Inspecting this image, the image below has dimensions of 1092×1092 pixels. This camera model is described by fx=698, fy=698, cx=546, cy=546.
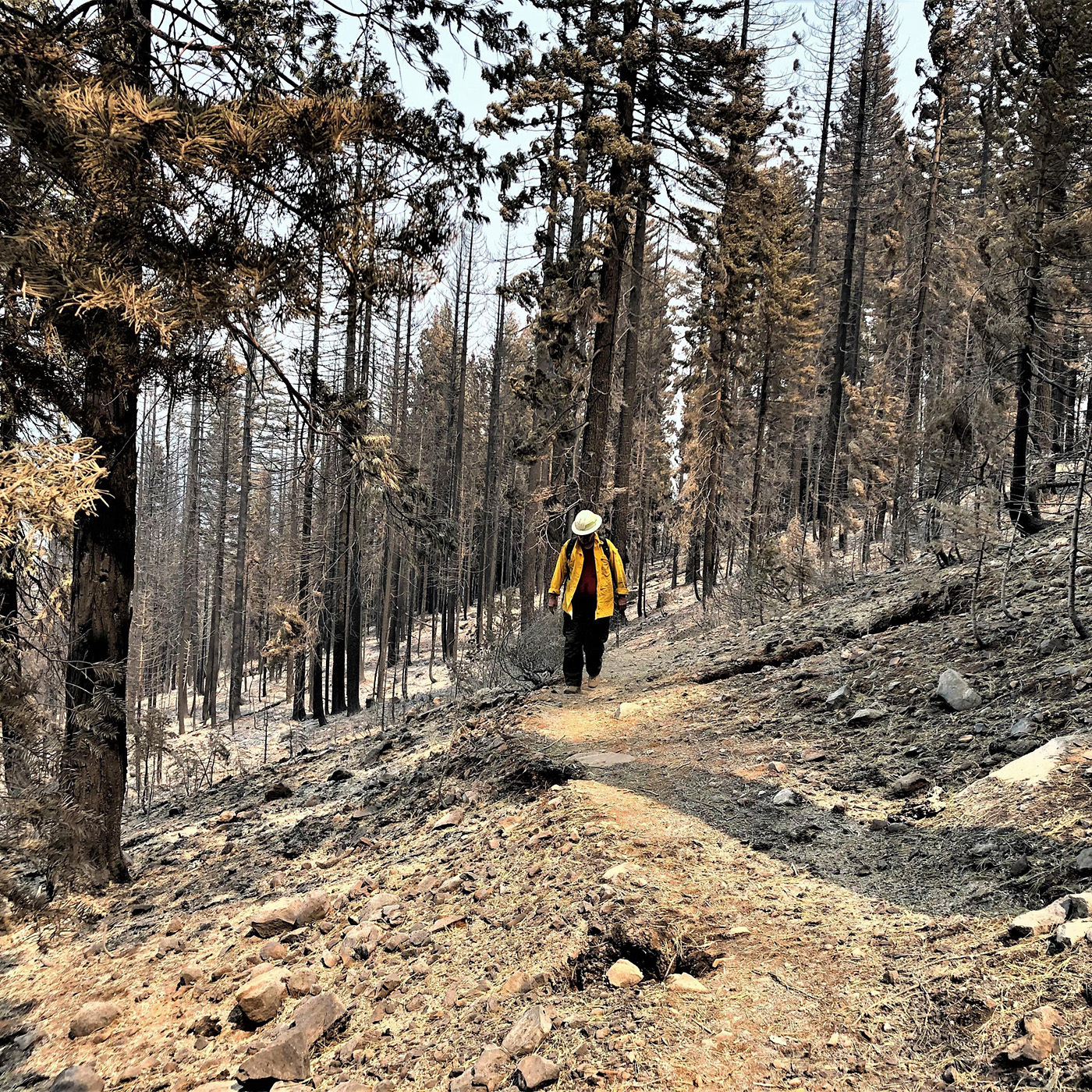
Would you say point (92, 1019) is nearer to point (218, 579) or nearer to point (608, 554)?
point (608, 554)

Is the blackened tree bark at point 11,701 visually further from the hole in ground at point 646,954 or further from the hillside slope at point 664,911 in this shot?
the hole in ground at point 646,954

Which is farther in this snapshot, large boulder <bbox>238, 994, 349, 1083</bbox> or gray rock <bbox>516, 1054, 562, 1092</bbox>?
large boulder <bbox>238, 994, 349, 1083</bbox>

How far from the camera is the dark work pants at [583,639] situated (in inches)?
320

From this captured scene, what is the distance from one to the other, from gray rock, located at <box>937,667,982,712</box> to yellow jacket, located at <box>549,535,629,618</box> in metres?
3.44

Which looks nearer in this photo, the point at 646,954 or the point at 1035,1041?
the point at 1035,1041

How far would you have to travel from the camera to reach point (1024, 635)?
5684 mm

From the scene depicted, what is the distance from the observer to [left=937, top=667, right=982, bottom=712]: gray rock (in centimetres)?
512

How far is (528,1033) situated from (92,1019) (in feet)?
9.27

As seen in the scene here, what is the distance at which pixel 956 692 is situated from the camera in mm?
5227

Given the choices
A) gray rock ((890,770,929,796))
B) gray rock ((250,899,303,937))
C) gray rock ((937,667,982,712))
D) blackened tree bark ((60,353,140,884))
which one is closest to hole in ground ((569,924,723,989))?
gray rock ((890,770,929,796))

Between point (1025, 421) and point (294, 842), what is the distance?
960cm

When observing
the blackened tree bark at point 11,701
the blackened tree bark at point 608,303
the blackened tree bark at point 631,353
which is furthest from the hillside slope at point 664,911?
the blackened tree bark at point 631,353

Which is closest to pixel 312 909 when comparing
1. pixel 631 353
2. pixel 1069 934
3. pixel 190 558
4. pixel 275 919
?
pixel 275 919

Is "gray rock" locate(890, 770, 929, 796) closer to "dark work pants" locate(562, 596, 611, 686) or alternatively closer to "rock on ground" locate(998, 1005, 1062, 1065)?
"rock on ground" locate(998, 1005, 1062, 1065)
